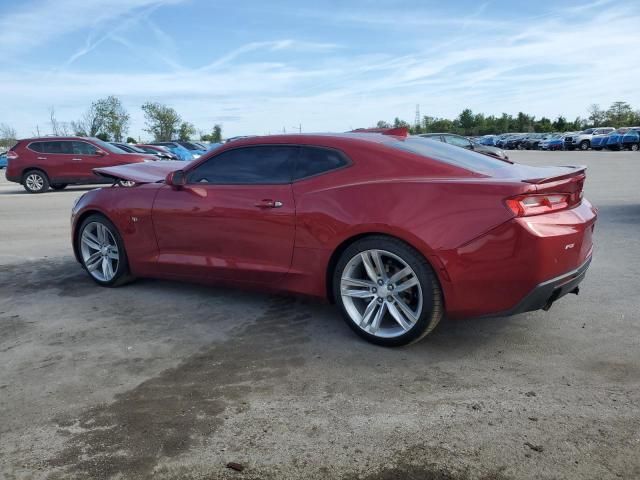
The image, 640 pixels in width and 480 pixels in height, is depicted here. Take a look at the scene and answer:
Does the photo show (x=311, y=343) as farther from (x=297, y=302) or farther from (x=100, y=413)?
(x=100, y=413)

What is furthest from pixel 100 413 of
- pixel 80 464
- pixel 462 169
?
pixel 462 169

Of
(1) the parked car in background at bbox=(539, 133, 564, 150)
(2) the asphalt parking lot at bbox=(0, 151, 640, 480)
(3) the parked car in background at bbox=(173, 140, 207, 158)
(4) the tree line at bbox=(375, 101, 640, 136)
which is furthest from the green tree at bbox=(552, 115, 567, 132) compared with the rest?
(2) the asphalt parking lot at bbox=(0, 151, 640, 480)

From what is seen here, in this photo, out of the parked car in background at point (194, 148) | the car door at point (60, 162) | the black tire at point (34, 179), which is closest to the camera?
the car door at point (60, 162)

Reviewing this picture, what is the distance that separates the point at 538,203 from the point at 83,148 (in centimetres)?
1620

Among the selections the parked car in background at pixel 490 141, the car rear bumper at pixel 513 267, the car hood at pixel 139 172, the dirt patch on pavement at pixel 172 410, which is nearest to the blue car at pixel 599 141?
the parked car in background at pixel 490 141

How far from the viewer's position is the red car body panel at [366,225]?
3463 mm

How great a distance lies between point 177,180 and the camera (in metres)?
4.92

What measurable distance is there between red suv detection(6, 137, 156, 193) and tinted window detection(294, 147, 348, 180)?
544 inches

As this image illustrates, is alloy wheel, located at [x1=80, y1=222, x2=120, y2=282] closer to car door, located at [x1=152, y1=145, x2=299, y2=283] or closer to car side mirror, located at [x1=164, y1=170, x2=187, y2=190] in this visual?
car door, located at [x1=152, y1=145, x2=299, y2=283]

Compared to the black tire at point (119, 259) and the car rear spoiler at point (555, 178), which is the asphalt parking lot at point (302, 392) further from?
the car rear spoiler at point (555, 178)

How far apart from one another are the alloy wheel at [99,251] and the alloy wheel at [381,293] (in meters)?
2.62

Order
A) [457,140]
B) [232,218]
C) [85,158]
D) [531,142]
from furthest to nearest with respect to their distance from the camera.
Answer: [531,142] → [457,140] → [85,158] → [232,218]

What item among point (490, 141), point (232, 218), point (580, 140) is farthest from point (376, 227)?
point (490, 141)

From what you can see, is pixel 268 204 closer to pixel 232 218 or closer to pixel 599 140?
pixel 232 218
